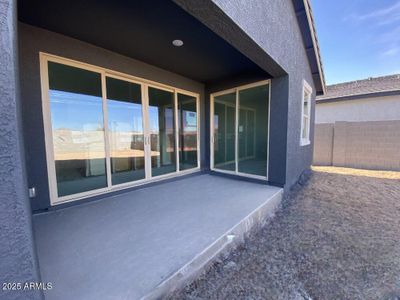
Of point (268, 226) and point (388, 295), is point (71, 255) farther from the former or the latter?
point (388, 295)

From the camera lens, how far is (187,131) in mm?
4578

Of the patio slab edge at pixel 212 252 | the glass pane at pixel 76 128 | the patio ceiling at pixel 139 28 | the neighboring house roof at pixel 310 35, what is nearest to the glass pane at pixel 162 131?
the patio ceiling at pixel 139 28

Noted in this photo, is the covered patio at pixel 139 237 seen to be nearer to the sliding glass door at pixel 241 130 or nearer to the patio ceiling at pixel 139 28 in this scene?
the sliding glass door at pixel 241 130

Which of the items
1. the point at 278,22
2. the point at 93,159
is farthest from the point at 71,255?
the point at 278,22

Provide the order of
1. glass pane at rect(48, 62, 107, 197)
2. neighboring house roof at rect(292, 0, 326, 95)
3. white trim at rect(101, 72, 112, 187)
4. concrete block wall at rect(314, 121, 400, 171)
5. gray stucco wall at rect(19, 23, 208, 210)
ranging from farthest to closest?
concrete block wall at rect(314, 121, 400, 171), neighboring house roof at rect(292, 0, 326, 95), white trim at rect(101, 72, 112, 187), glass pane at rect(48, 62, 107, 197), gray stucco wall at rect(19, 23, 208, 210)

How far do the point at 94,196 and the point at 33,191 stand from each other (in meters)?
0.78

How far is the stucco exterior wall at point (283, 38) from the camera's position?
2035mm

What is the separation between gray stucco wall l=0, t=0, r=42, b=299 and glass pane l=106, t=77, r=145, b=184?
2.48 metres

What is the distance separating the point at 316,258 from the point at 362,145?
670 cm

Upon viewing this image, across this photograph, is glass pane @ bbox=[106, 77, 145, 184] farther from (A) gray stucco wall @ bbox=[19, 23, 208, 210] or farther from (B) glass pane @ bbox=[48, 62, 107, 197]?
(A) gray stucco wall @ bbox=[19, 23, 208, 210]

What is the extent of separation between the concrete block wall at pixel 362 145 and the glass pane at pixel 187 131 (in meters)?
5.73

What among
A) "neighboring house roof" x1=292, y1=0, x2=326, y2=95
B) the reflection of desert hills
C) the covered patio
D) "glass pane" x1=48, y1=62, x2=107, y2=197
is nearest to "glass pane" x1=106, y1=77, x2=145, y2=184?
the reflection of desert hills

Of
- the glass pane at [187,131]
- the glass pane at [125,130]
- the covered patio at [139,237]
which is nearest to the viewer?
the covered patio at [139,237]

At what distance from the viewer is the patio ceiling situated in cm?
201
